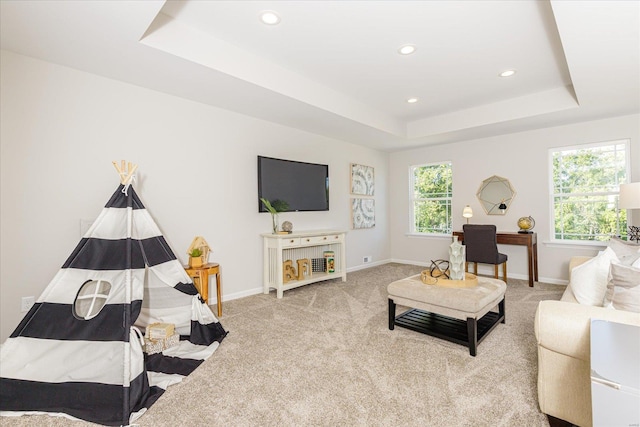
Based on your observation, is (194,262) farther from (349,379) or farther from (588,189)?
(588,189)

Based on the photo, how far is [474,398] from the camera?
1.70 meters

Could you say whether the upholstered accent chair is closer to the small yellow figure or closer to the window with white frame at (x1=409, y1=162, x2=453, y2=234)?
the window with white frame at (x1=409, y1=162, x2=453, y2=234)

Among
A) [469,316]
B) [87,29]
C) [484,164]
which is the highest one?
[87,29]

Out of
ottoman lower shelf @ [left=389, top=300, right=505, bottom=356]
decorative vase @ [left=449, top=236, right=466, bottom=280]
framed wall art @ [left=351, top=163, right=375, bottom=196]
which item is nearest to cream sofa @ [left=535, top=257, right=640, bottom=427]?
ottoman lower shelf @ [left=389, top=300, right=505, bottom=356]

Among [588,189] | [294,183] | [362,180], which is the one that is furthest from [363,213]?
[588,189]

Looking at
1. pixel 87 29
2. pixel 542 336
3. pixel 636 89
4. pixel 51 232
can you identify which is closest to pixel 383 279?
pixel 542 336

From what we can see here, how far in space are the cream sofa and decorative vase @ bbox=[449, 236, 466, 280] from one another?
3.54 feet

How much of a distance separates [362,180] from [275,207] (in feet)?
6.89

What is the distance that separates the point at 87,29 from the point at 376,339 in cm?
304

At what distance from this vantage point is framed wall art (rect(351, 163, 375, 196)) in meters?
5.28

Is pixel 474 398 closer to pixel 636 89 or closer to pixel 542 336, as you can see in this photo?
pixel 542 336

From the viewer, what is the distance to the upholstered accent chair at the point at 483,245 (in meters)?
4.05

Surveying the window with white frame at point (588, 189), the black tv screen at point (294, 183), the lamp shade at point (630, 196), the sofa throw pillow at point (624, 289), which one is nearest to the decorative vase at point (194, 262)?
the black tv screen at point (294, 183)

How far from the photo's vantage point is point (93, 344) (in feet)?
5.79
